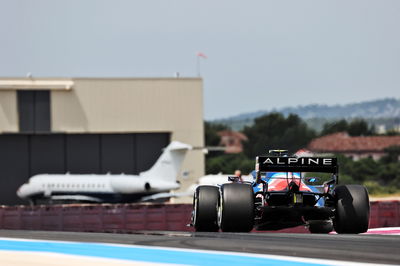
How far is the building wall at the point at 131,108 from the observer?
2808 inches

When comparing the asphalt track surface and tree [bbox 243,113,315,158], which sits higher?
tree [bbox 243,113,315,158]

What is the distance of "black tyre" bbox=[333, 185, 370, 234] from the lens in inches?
677

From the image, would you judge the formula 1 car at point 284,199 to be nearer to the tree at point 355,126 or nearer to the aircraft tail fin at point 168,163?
the tree at point 355,126

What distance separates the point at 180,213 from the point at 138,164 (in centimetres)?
4086

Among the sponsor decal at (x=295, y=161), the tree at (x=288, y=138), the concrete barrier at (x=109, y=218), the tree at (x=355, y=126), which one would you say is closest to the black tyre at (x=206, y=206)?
the tree at (x=288, y=138)

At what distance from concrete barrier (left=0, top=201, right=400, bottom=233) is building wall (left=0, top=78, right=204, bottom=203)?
123 feet

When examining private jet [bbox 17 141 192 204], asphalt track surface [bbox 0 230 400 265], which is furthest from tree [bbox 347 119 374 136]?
private jet [bbox 17 141 192 204]

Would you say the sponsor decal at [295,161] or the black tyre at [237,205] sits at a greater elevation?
the sponsor decal at [295,161]

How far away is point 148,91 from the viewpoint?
7300 centimetres

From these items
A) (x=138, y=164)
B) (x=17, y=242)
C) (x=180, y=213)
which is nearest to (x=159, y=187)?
(x=138, y=164)

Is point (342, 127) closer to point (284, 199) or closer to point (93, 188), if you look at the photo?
point (284, 199)

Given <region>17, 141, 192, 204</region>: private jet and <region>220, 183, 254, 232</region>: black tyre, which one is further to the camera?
<region>17, 141, 192, 204</region>: private jet

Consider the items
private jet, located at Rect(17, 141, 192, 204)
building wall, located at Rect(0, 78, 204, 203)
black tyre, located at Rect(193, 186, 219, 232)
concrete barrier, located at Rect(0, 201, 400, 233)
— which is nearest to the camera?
black tyre, located at Rect(193, 186, 219, 232)

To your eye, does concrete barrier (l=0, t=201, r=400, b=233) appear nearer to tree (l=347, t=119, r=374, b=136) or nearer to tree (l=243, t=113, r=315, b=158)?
tree (l=347, t=119, r=374, b=136)
